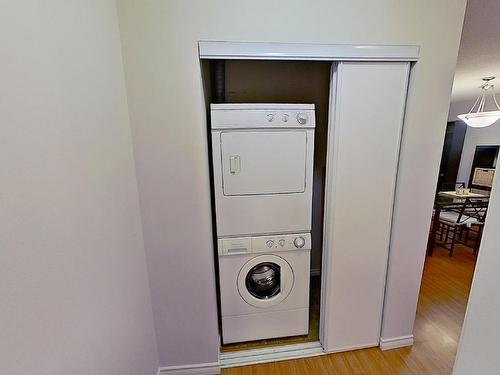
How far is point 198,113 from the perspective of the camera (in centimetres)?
125

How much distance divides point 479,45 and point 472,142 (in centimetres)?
420

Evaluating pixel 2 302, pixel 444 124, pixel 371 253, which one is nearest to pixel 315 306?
pixel 371 253

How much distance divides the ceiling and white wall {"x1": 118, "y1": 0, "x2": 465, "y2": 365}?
75 centimetres

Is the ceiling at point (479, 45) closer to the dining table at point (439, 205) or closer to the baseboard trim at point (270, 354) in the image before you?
the dining table at point (439, 205)

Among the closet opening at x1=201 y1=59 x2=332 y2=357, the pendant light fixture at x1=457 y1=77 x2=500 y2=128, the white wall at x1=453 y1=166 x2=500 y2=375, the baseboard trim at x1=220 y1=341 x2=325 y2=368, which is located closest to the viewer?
the white wall at x1=453 y1=166 x2=500 y2=375

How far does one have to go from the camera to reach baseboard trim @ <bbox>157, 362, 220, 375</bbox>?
156 centimetres

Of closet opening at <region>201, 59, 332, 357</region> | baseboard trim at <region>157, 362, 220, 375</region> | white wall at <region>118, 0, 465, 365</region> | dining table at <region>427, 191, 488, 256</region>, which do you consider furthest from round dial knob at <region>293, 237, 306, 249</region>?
dining table at <region>427, 191, 488, 256</region>

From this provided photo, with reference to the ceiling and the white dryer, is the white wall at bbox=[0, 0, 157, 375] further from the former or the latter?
the ceiling

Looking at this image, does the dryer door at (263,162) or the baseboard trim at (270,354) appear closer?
the dryer door at (263,162)

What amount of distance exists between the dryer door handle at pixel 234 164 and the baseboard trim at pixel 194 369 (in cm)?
134

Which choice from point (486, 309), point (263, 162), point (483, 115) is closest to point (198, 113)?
point (263, 162)

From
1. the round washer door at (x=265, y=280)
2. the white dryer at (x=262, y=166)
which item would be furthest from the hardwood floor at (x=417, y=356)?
the white dryer at (x=262, y=166)

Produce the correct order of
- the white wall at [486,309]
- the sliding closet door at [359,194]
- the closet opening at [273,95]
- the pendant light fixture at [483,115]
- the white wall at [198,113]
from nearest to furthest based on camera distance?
the white wall at [486,309] → the white wall at [198,113] → the sliding closet door at [359,194] → the closet opening at [273,95] → the pendant light fixture at [483,115]

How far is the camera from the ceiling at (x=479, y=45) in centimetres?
169
